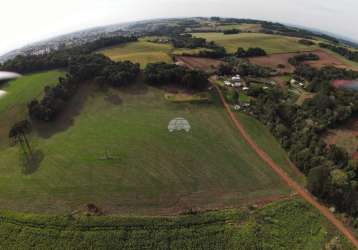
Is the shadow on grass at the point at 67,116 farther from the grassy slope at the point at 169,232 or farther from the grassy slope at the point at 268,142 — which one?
the grassy slope at the point at 268,142

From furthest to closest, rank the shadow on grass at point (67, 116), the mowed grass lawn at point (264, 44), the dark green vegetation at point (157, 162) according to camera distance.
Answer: the mowed grass lawn at point (264, 44), the shadow on grass at point (67, 116), the dark green vegetation at point (157, 162)

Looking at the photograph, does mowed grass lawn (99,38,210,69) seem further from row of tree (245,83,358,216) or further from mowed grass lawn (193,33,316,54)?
row of tree (245,83,358,216)

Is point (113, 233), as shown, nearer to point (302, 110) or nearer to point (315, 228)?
point (315, 228)

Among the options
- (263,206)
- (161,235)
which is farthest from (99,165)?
(263,206)

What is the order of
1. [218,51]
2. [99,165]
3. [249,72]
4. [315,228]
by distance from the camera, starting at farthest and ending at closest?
[218,51]
[249,72]
[99,165]
[315,228]

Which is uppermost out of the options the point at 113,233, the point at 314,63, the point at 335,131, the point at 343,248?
the point at 314,63

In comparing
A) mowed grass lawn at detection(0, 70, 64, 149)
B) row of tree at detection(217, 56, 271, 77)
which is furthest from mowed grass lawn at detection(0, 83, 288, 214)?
row of tree at detection(217, 56, 271, 77)

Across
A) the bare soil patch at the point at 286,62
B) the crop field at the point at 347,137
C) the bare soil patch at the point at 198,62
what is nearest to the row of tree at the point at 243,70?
the bare soil patch at the point at 198,62
